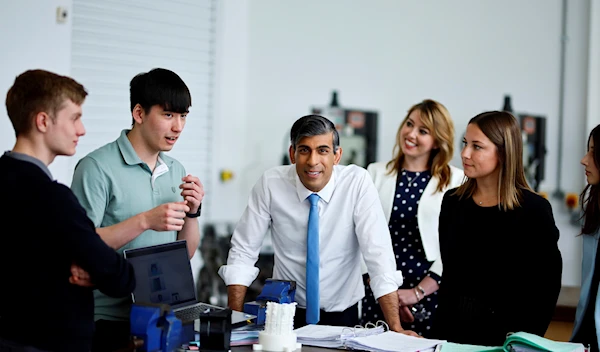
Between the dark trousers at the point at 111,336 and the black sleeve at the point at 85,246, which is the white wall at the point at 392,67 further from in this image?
the black sleeve at the point at 85,246

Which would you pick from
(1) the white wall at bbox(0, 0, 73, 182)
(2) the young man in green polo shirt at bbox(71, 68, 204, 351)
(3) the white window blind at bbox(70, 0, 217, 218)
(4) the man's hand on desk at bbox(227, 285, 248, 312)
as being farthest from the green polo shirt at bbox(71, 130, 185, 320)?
(3) the white window blind at bbox(70, 0, 217, 218)

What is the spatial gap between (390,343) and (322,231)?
0.60 meters

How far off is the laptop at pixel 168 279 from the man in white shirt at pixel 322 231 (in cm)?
32

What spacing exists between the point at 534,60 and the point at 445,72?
2.17 feet

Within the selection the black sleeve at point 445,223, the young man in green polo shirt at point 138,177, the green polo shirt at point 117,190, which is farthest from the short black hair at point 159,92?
the black sleeve at point 445,223

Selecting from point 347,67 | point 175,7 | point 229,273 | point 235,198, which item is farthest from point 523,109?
point 229,273

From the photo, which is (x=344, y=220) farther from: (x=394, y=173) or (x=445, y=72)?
(x=445, y=72)

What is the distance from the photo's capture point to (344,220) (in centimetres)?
266

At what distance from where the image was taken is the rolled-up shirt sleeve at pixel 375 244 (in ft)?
8.39

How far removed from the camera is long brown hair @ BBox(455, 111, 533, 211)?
260cm

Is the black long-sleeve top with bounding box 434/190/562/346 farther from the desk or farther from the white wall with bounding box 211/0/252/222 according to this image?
the white wall with bounding box 211/0/252/222

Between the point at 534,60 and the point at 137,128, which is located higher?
the point at 534,60

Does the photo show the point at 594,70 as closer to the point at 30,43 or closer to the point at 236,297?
the point at 236,297

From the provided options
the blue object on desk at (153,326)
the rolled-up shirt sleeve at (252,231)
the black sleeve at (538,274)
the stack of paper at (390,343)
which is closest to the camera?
the blue object on desk at (153,326)
